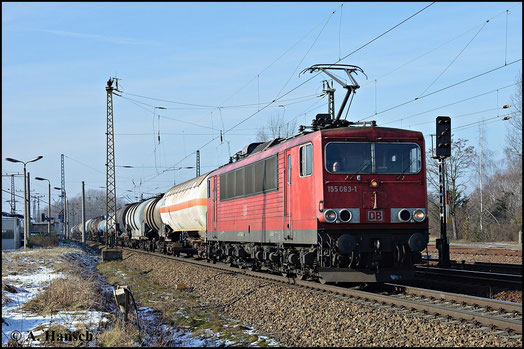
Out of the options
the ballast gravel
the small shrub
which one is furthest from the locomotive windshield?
the small shrub

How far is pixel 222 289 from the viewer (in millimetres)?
15406

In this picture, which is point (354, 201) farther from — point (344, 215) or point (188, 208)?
point (188, 208)

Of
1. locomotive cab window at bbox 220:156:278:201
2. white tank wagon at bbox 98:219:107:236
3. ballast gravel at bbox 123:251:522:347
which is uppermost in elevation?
locomotive cab window at bbox 220:156:278:201

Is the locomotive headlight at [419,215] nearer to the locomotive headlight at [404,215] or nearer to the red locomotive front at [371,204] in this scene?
the red locomotive front at [371,204]

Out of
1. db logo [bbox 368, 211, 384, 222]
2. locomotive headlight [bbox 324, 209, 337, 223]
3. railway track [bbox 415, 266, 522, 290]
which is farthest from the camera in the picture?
railway track [bbox 415, 266, 522, 290]

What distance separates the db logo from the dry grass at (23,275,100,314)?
5999 mm

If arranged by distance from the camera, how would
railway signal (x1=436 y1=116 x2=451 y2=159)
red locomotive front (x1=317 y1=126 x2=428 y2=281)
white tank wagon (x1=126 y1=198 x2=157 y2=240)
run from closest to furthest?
red locomotive front (x1=317 y1=126 x2=428 y2=281) < railway signal (x1=436 y1=116 x2=451 y2=159) < white tank wagon (x1=126 y1=198 x2=157 y2=240)

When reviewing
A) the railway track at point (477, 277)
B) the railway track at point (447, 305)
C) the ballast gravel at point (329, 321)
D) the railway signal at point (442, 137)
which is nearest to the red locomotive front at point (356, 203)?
the railway track at point (447, 305)

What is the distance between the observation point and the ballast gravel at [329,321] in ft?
27.6

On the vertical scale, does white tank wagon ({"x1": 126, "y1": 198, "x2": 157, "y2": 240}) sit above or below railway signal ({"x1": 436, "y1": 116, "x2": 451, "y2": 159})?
below

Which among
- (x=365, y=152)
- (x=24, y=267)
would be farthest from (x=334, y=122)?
(x=24, y=267)

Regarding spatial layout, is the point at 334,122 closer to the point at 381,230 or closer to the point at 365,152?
the point at 365,152

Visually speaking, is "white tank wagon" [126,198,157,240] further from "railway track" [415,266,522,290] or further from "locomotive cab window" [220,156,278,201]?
"railway track" [415,266,522,290]

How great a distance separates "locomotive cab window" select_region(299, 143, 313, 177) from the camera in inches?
531
